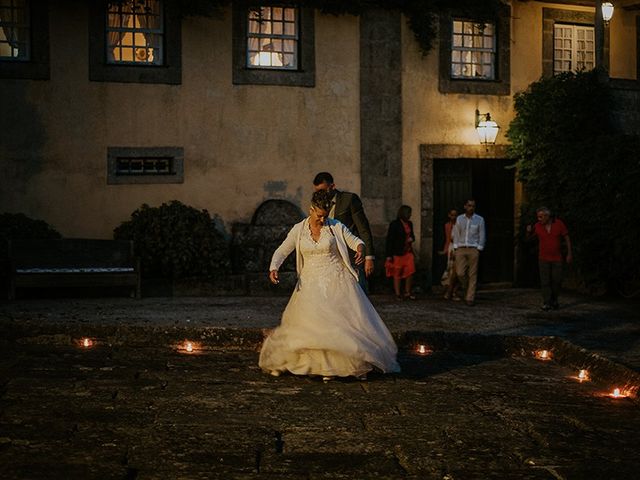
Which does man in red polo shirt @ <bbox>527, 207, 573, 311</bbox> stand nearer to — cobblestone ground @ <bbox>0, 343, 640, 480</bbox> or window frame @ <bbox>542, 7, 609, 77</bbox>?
window frame @ <bbox>542, 7, 609, 77</bbox>

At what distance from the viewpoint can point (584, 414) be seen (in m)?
7.84

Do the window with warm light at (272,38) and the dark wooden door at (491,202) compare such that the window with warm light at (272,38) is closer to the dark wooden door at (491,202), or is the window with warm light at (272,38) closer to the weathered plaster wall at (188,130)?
the weathered plaster wall at (188,130)

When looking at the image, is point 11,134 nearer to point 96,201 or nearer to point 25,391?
point 96,201

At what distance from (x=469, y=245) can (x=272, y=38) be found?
4903 mm

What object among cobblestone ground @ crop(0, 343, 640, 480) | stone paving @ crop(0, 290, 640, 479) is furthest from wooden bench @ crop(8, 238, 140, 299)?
cobblestone ground @ crop(0, 343, 640, 480)

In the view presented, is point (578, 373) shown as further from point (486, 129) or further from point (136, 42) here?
point (136, 42)

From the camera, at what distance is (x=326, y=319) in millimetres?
8781

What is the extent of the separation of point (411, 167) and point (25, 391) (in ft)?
34.9

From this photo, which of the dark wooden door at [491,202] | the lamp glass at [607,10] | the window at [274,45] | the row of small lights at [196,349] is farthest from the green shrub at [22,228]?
the lamp glass at [607,10]

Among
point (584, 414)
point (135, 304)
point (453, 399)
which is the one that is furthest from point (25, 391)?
point (135, 304)

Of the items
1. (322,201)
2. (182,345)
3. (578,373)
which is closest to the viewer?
(322,201)

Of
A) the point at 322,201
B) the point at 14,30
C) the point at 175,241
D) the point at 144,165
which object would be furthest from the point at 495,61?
the point at 322,201

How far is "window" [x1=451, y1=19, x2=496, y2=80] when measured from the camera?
18.1 m

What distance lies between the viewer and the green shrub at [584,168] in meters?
15.5
